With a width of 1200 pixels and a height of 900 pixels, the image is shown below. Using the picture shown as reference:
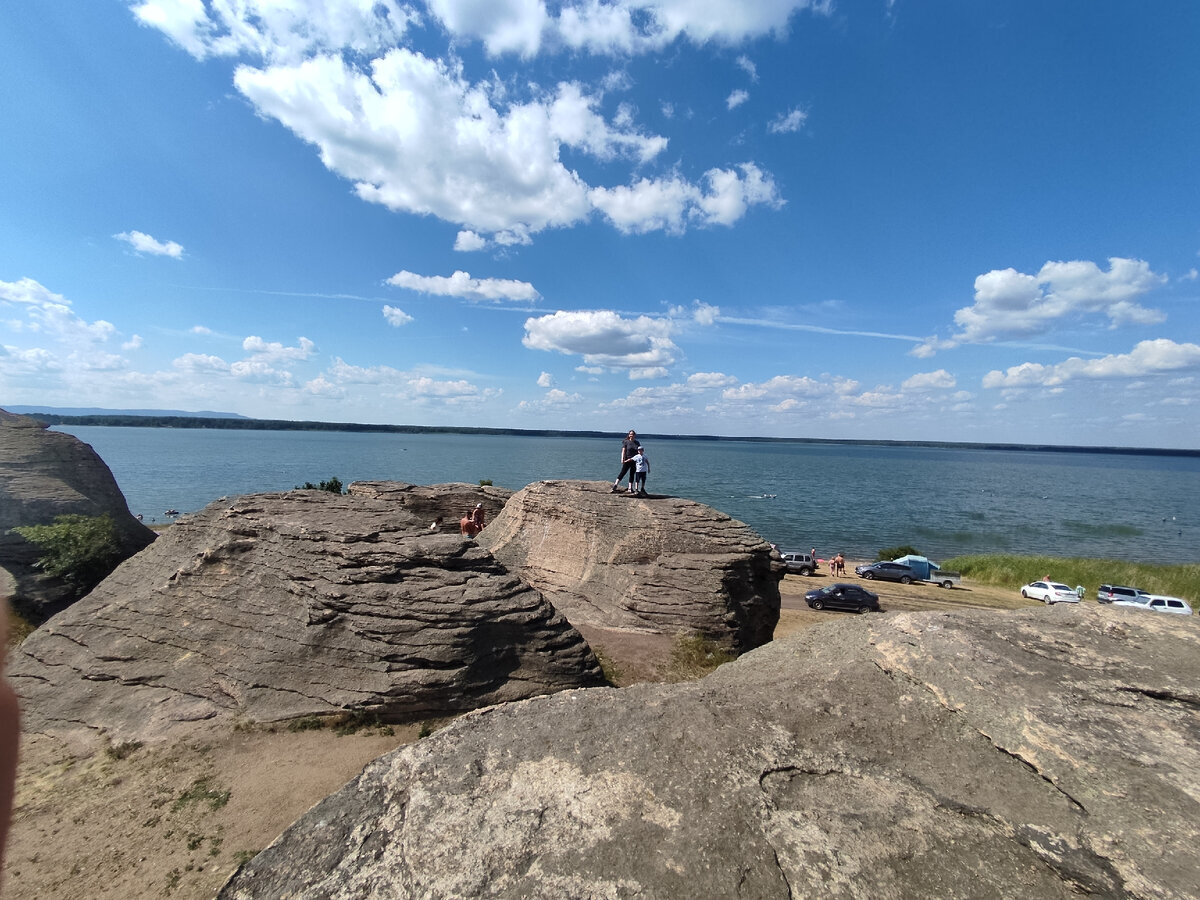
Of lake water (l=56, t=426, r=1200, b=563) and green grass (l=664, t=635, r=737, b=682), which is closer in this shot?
green grass (l=664, t=635, r=737, b=682)

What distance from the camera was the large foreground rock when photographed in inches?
148

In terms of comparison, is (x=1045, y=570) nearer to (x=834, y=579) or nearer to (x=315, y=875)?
(x=834, y=579)

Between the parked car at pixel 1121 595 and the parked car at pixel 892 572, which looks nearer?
the parked car at pixel 1121 595

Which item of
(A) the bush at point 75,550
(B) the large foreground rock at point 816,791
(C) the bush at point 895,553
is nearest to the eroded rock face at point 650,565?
(B) the large foreground rock at point 816,791

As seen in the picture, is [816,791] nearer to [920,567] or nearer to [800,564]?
[800,564]

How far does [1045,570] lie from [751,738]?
51.0 meters

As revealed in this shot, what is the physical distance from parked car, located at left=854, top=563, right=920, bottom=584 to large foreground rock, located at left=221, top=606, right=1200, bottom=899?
37021 mm

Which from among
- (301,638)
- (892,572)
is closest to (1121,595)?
(892,572)

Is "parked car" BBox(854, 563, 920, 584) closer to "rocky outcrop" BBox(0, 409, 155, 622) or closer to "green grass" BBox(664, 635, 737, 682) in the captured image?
"green grass" BBox(664, 635, 737, 682)

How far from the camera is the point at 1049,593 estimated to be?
34.2 m

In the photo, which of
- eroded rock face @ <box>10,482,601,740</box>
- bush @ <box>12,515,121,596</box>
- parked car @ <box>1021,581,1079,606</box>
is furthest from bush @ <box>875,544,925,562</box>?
bush @ <box>12,515,121,596</box>

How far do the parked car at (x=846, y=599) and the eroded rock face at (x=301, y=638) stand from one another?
68.7ft

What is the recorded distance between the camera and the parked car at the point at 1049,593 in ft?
108

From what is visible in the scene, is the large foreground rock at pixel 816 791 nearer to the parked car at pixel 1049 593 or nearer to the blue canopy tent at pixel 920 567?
the parked car at pixel 1049 593
